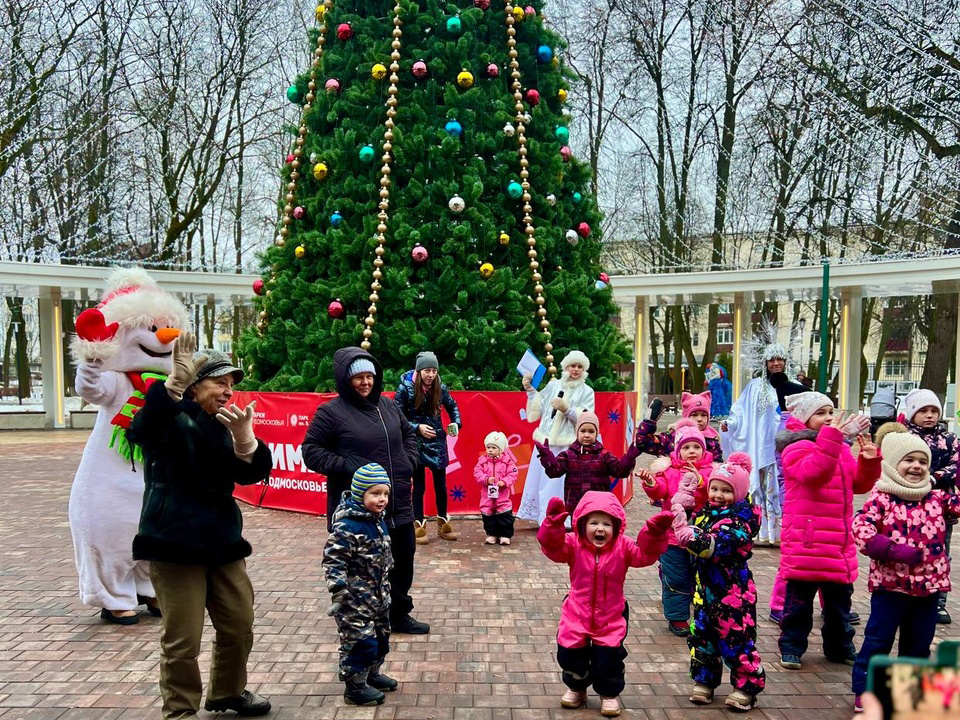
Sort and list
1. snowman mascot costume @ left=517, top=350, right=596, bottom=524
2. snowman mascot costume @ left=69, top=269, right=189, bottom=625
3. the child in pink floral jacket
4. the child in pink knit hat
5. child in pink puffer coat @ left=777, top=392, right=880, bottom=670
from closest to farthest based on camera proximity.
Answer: the child in pink floral jacket → child in pink puffer coat @ left=777, top=392, right=880, bottom=670 → snowman mascot costume @ left=69, top=269, right=189, bottom=625 → the child in pink knit hat → snowman mascot costume @ left=517, top=350, right=596, bottom=524

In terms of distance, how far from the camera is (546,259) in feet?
31.9

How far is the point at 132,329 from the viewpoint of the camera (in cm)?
506

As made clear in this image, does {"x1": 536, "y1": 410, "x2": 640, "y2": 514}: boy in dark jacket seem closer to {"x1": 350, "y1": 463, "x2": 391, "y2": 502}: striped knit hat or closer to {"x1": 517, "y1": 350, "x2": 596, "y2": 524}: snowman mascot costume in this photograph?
{"x1": 517, "y1": 350, "x2": 596, "y2": 524}: snowman mascot costume

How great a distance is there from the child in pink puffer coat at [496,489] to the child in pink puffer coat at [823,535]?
11.0 ft

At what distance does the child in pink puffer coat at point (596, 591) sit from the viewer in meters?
3.63

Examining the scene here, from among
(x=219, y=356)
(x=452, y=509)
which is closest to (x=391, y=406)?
(x=219, y=356)

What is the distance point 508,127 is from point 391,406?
5648 millimetres

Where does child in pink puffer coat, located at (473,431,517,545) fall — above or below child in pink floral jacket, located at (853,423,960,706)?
below

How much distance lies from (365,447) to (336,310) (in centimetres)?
475

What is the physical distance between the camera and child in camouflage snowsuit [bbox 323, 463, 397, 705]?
3.66 m

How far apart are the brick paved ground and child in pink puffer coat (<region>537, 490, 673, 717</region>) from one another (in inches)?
7.6

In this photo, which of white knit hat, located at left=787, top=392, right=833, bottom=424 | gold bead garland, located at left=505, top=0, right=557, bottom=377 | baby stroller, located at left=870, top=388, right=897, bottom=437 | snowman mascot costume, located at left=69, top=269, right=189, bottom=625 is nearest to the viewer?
white knit hat, located at left=787, top=392, right=833, bottom=424

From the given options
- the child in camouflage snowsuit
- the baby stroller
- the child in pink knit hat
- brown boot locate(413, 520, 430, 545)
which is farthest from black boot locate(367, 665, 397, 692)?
the baby stroller

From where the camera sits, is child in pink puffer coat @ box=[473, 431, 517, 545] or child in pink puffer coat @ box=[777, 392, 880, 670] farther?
child in pink puffer coat @ box=[473, 431, 517, 545]
